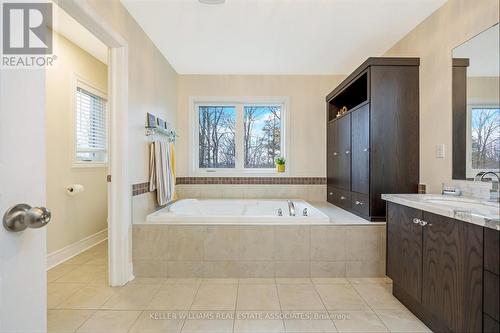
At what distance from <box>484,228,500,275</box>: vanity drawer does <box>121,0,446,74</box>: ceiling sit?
5.97 feet

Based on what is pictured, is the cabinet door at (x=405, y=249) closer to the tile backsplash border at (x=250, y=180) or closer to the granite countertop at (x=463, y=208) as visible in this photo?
the granite countertop at (x=463, y=208)

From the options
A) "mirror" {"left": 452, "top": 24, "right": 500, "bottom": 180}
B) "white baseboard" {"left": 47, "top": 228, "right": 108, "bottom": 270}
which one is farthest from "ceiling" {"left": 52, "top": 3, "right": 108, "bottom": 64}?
"mirror" {"left": 452, "top": 24, "right": 500, "bottom": 180}

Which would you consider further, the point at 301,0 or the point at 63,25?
the point at 63,25

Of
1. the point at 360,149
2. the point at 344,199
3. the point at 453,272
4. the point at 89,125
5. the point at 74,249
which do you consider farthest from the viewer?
the point at 89,125

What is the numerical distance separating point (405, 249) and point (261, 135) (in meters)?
2.47

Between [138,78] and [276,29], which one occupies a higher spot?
[276,29]

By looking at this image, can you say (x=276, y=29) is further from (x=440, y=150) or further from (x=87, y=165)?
(x=87, y=165)

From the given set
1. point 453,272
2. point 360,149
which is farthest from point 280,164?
point 453,272

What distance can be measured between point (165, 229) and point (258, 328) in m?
1.16

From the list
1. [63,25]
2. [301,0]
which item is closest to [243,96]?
[301,0]

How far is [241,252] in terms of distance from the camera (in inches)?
94.2

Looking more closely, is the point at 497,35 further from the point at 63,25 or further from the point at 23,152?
Answer: the point at 63,25

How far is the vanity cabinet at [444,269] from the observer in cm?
123

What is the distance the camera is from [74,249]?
116 inches
